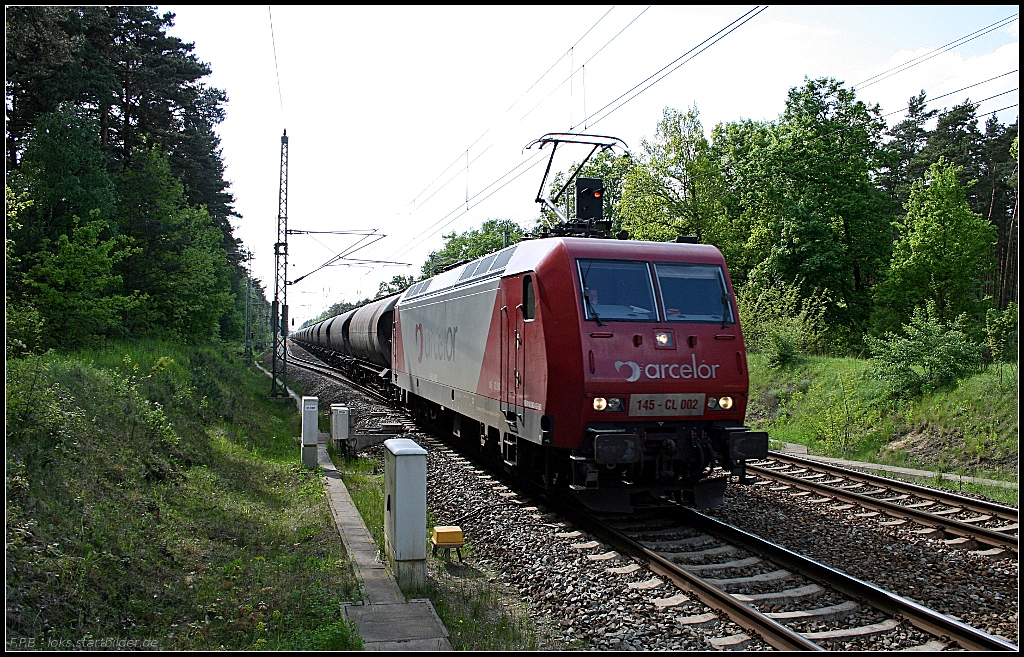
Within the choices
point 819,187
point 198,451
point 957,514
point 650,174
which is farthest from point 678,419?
point 650,174

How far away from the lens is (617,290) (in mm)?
9219

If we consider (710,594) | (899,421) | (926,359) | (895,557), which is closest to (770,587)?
(710,594)

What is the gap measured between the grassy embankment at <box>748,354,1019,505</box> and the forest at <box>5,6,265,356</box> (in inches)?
562

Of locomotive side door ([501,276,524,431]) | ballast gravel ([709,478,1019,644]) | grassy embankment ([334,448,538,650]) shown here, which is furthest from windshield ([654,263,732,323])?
grassy embankment ([334,448,538,650])

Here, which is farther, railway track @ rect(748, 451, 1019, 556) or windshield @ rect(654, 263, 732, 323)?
windshield @ rect(654, 263, 732, 323)

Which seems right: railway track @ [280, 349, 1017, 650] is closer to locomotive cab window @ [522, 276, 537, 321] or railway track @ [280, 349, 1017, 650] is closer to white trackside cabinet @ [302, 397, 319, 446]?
locomotive cab window @ [522, 276, 537, 321]

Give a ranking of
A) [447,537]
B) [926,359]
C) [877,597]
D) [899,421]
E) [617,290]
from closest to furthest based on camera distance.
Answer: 1. [877,597]
2. [447,537]
3. [617,290]
4. [899,421]
5. [926,359]

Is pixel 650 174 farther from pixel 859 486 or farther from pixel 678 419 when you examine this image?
pixel 678 419

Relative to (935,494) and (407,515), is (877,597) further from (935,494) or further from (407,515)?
(935,494)

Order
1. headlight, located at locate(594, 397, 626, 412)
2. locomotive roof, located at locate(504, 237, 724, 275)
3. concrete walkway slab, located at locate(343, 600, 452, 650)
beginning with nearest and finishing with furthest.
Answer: concrete walkway slab, located at locate(343, 600, 452, 650) < headlight, located at locate(594, 397, 626, 412) < locomotive roof, located at locate(504, 237, 724, 275)

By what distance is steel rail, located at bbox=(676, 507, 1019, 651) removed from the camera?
216 inches

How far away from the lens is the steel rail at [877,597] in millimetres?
5477

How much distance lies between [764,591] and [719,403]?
8.80 ft

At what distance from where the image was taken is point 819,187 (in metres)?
30.4
